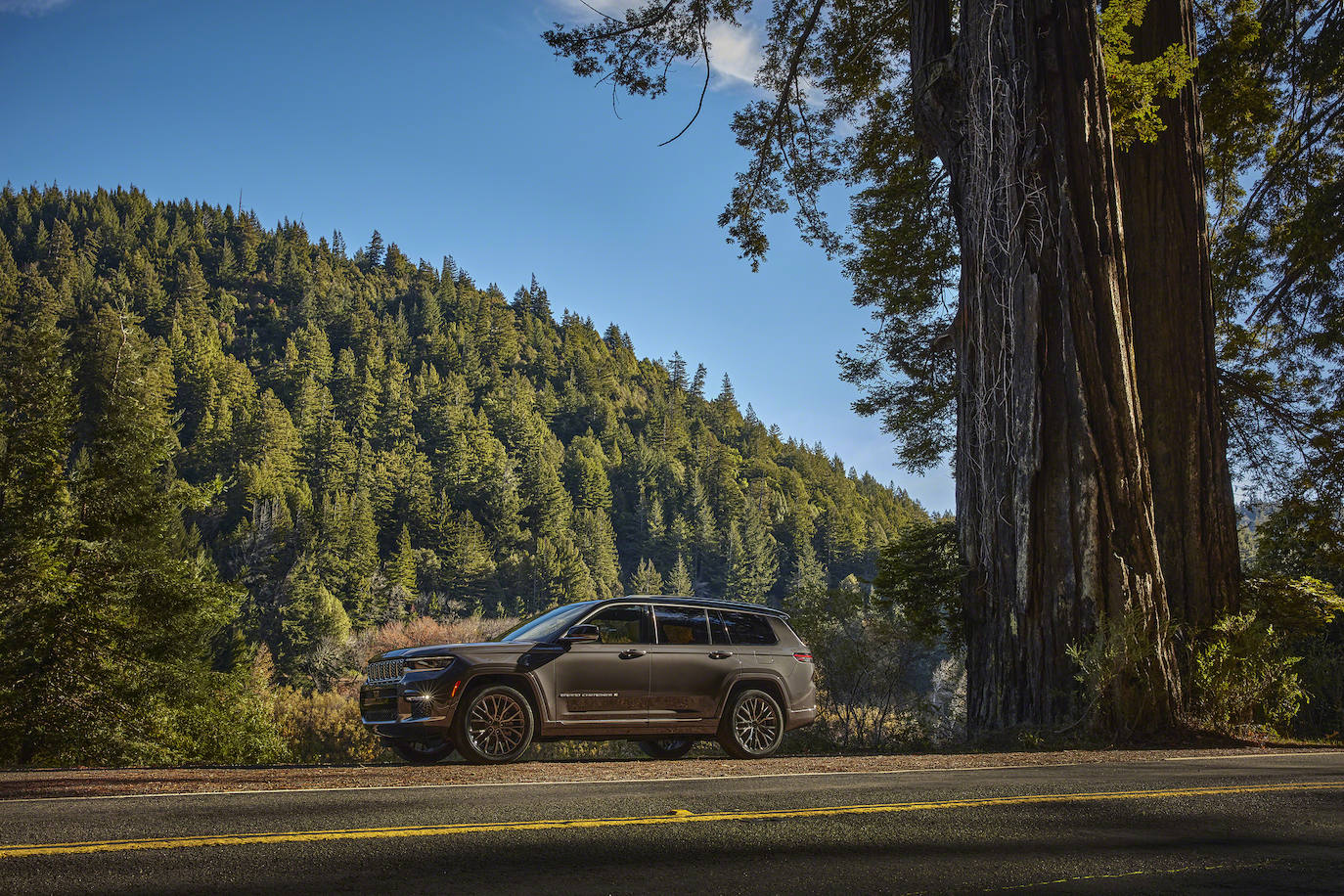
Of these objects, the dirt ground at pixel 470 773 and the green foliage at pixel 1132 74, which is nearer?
the dirt ground at pixel 470 773

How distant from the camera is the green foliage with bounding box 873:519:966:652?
13102mm

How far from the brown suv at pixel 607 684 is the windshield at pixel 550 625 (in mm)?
23

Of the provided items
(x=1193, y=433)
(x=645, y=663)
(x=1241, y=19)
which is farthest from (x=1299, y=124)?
(x=645, y=663)

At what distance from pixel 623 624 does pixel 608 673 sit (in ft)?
1.87

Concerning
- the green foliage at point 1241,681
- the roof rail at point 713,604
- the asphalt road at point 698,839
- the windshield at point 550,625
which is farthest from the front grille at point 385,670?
the green foliage at point 1241,681

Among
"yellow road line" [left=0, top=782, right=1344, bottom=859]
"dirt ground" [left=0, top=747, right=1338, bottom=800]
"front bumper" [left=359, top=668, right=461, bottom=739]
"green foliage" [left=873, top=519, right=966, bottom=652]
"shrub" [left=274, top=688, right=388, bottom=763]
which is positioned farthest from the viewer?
"shrub" [left=274, top=688, right=388, bottom=763]

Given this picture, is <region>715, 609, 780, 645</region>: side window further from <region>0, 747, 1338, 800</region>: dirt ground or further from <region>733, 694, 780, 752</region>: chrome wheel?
<region>0, 747, 1338, 800</region>: dirt ground

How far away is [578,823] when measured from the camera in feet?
16.0

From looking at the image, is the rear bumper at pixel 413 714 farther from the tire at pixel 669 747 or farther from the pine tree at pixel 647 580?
the pine tree at pixel 647 580

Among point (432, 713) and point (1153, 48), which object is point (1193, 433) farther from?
point (432, 713)

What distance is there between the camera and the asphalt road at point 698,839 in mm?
3699

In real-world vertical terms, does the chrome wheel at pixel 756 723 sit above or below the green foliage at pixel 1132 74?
below

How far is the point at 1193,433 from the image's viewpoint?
13.0m

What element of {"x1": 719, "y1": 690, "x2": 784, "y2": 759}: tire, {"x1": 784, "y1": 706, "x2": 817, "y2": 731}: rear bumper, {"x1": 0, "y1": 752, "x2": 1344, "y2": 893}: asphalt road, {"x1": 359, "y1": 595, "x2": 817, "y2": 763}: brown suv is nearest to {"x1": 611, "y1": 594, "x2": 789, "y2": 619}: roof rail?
{"x1": 359, "y1": 595, "x2": 817, "y2": 763}: brown suv
